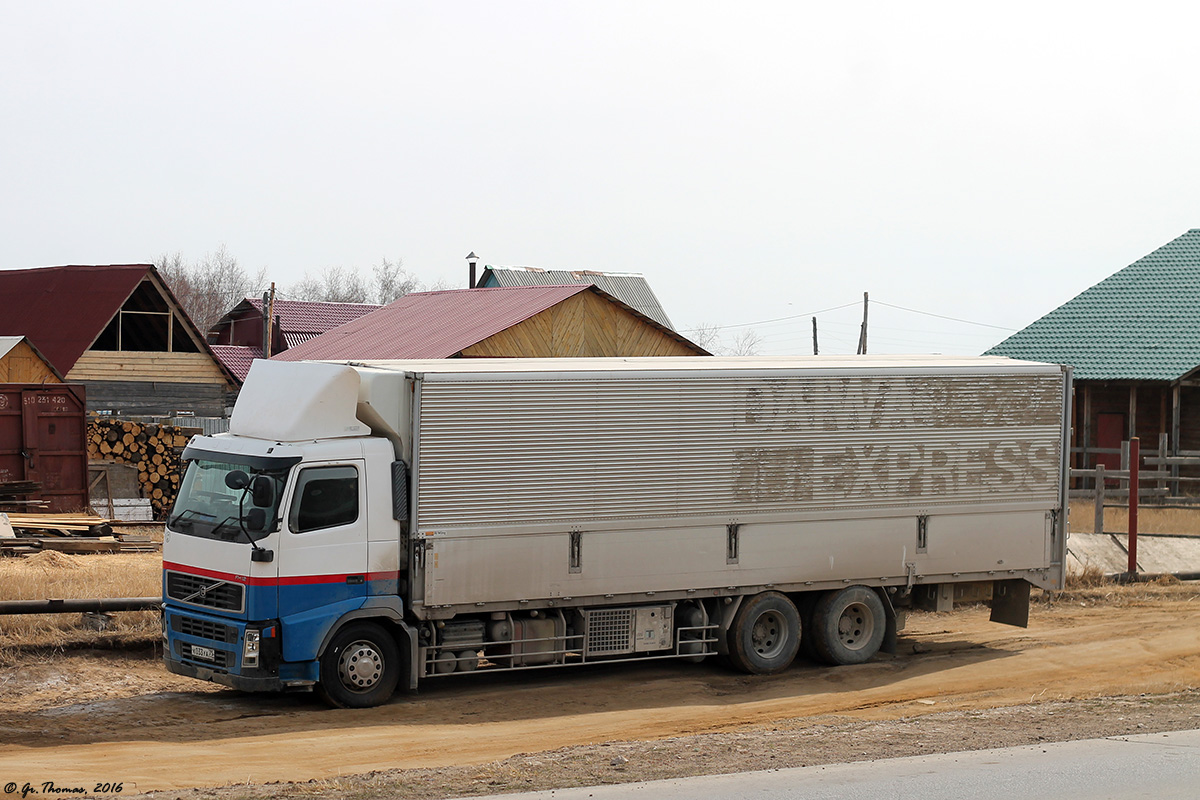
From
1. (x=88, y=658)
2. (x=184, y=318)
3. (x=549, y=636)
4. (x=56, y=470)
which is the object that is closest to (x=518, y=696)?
(x=549, y=636)

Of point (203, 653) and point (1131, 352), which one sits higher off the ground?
point (1131, 352)

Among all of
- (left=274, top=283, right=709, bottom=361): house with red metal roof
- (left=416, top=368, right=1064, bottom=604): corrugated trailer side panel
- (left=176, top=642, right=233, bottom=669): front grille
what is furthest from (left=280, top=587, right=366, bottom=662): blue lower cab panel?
(left=274, top=283, right=709, bottom=361): house with red metal roof

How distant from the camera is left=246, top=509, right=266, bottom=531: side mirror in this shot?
1273cm

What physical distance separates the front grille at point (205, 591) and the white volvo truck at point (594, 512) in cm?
3

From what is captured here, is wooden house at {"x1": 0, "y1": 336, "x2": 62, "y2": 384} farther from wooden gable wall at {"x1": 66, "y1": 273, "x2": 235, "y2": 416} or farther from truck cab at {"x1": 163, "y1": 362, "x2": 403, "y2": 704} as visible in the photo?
truck cab at {"x1": 163, "y1": 362, "x2": 403, "y2": 704}

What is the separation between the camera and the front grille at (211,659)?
1291 centimetres

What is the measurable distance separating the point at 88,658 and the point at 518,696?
16.1 ft

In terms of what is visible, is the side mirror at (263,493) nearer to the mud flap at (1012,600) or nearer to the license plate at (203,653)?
the license plate at (203,653)

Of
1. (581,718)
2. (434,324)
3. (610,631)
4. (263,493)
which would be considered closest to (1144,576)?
(610,631)

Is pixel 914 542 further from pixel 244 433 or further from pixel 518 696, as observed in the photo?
pixel 244 433

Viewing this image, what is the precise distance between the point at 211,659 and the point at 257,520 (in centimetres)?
152

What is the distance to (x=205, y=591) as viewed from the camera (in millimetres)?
13117

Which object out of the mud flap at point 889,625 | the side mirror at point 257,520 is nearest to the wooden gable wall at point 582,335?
the mud flap at point 889,625

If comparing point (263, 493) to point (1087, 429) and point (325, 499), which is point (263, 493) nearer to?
point (325, 499)
